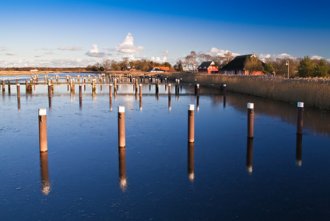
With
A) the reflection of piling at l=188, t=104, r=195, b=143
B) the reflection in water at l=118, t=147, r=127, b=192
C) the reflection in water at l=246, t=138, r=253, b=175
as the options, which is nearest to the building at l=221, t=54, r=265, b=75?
the reflection in water at l=246, t=138, r=253, b=175

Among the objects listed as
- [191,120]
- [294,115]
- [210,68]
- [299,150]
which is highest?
[210,68]

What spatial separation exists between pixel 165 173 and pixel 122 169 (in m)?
1.31

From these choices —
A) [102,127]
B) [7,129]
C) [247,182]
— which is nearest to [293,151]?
[247,182]

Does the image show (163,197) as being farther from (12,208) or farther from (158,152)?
(158,152)

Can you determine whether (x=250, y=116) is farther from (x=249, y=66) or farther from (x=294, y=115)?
(x=249, y=66)

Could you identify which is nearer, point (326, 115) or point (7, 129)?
point (7, 129)

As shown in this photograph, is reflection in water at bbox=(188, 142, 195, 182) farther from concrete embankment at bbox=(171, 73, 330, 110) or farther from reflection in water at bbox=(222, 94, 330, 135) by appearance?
concrete embankment at bbox=(171, 73, 330, 110)

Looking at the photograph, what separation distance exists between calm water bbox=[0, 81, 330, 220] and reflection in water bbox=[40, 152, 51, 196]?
1.1 inches

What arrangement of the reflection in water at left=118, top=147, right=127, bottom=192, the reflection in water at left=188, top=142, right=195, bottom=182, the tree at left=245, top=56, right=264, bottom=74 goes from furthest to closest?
the tree at left=245, top=56, right=264, bottom=74 → the reflection in water at left=188, top=142, right=195, bottom=182 → the reflection in water at left=118, top=147, right=127, bottom=192

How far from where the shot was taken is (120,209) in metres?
7.75

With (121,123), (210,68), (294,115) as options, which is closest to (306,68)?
(294,115)

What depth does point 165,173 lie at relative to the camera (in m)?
10.3

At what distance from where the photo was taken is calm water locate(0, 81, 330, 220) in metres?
7.70

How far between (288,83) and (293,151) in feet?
61.1
